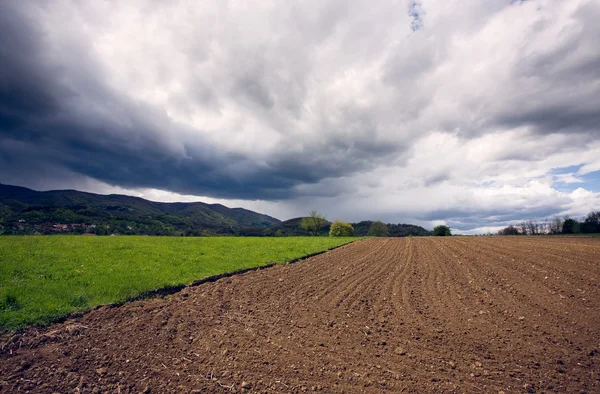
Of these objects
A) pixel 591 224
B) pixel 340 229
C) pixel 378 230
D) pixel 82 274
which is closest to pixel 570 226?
pixel 591 224

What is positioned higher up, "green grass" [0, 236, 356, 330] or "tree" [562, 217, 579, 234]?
"tree" [562, 217, 579, 234]

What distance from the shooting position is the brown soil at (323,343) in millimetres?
5629

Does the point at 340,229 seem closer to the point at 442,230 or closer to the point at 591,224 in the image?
the point at 442,230

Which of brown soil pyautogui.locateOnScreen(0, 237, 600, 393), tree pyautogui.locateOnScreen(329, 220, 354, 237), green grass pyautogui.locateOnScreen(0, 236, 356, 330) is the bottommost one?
brown soil pyautogui.locateOnScreen(0, 237, 600, 393)

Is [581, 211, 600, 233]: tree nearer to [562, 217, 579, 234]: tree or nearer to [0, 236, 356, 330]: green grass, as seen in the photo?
[562, 217, 579, 234]: tree

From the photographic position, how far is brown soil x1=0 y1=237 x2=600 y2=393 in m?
5.63

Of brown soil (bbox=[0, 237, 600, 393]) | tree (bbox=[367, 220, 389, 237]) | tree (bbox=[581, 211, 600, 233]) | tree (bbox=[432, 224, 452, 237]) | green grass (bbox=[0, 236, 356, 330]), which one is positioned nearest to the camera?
brown soil (bbox=[0, 237, 600, 393])

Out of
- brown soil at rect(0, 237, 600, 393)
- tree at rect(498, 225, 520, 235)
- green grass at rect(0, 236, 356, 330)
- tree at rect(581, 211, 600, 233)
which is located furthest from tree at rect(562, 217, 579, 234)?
green grass at rect(0, 236, 356, 330)

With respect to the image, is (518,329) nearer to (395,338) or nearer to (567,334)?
(567,334)

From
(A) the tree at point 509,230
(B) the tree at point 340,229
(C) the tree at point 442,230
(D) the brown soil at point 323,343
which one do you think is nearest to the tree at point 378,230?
(C) the tree at point 442,230

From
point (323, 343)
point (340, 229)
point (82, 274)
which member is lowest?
point (323, 343)

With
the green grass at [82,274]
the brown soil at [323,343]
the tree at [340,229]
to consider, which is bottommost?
A: the brown soil at [323,343]

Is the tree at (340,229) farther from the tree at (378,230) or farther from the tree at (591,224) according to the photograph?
the tree at (591,224)

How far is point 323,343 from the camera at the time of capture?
730 cm
